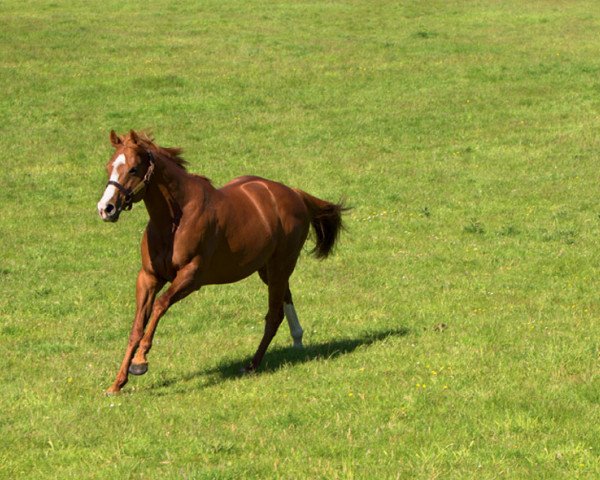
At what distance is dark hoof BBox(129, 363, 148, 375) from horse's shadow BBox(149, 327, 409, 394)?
49cm

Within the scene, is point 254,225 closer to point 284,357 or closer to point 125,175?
point 284,357

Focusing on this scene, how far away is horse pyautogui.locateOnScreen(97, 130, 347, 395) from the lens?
38.1ft

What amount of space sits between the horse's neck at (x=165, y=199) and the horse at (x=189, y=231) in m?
0.01

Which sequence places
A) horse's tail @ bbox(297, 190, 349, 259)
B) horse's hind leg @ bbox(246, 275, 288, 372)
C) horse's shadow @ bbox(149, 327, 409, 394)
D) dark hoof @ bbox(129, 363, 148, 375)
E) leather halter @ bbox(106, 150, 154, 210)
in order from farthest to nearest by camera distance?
1. horse's tail @ bbox(297, 190, 349, 259)
2. horse's hind leg @ bbox(246, 275, 288, 372)
3. horse's shadow @ bbox(149, 327, 409, 394)
4. dark hoof @ bbox(129, 363, 148, 375)
5. leather halter @ bbox(106, 150, 154, 210)

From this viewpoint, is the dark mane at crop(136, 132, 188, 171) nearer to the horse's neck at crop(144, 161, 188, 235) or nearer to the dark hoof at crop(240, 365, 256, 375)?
the horse's neck at crop(144, 161, 188, 235)

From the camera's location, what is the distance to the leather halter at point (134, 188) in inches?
445

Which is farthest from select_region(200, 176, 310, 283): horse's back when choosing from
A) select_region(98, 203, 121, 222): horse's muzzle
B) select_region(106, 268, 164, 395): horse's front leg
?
select_region(98, 203, 121, 222): horse's muzzle

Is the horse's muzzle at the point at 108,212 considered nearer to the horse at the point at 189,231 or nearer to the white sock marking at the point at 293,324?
the horse at the point at 189,231

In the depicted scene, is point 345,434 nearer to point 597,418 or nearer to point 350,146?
point 597,418

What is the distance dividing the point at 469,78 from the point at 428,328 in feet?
73.4

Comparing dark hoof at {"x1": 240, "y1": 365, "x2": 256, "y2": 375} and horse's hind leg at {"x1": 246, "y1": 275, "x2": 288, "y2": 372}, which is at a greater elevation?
horse's hind leg at {"x1": 246, "y1": 275, "x2": 288, "y2": 372}

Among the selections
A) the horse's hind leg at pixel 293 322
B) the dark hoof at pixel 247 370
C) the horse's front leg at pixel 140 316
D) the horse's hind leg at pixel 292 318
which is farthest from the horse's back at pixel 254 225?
the dark hoof at pixel 247 370

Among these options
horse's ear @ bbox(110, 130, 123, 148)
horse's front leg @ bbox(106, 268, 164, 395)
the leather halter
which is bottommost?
horse's front leg @ bbox(106, 268, 164, 395)

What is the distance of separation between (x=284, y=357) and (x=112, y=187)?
11.2 ft
